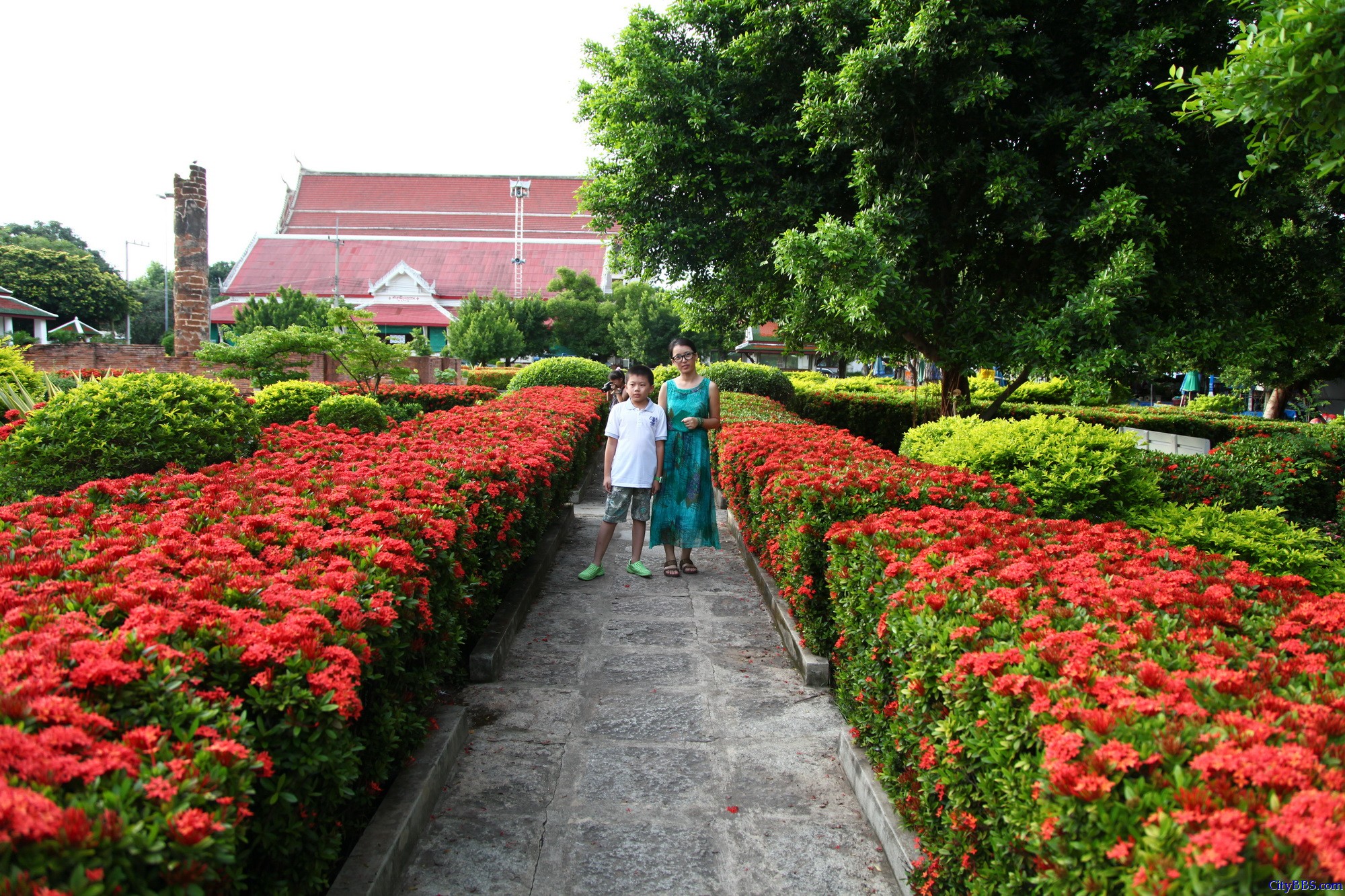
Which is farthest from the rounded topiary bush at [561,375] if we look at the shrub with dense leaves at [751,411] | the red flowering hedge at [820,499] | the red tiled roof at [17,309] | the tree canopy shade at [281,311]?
the red tiled roof at [17,309]

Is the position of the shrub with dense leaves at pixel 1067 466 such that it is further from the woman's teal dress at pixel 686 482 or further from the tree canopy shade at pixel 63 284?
the tree canopy shade at pixel 63 284

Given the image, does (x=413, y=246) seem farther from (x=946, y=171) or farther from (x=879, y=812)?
(x=879, y=812)

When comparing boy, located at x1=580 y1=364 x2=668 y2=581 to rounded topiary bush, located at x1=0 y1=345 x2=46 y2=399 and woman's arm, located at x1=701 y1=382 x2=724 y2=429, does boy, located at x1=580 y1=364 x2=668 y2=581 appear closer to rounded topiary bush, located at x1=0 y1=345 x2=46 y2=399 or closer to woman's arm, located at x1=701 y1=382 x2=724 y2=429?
woman's arm, located at x1=701 y1=382 x2=724 y2=429

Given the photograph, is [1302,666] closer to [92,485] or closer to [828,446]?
[828,446]

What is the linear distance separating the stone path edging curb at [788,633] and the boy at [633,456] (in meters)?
0.88

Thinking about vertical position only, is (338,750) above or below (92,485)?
below

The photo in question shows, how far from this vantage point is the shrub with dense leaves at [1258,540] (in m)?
4.30

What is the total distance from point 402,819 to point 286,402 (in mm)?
8594

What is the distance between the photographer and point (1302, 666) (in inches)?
73.9

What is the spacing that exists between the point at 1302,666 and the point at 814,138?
346 inches

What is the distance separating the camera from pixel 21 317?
37.9m

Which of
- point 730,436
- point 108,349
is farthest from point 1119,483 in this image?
point 108,349

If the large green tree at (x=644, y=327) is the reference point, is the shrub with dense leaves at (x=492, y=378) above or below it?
below

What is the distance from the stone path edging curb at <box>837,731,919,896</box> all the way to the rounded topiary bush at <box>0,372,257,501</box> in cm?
491
